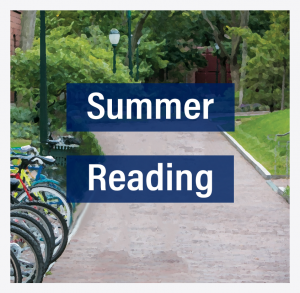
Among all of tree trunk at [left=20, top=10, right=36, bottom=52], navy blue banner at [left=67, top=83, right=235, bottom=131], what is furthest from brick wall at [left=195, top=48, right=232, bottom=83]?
tree trunk at [left=20, top=10, right=36, bottom=52]

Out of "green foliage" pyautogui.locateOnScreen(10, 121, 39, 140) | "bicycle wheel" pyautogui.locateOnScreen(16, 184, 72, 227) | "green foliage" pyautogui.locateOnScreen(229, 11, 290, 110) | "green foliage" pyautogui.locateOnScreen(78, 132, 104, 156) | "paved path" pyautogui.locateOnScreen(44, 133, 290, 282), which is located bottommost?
"paved path" pyautogui.locateOnScreen(44, 133, 290, 282)

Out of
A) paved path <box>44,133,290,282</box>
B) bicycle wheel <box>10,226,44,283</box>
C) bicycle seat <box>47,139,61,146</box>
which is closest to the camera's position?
bicycle wheel <box>10,226,44,283</box>

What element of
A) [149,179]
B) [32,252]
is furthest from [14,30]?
[32,252]

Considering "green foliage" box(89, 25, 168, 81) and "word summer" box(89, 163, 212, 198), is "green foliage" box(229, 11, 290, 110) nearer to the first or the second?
"word summer" box(89, 163, 212, 198)

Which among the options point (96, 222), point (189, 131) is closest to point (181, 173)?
point (96, 222)

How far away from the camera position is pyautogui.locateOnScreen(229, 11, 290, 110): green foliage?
1150 inches

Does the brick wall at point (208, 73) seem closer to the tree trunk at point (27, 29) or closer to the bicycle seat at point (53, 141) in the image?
the tree trunk at point (27, 29)

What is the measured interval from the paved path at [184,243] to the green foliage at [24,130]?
11.1 ft

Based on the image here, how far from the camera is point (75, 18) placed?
160 ft

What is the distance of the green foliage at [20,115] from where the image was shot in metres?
14.9

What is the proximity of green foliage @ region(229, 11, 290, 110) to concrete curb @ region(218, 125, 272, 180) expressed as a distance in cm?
628

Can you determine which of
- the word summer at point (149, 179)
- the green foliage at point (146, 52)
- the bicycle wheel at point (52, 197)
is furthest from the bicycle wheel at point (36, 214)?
the green foliage at point (146, 52)

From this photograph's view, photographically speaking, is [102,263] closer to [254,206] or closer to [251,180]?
[254,206]

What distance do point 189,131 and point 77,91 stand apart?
14.2 m
